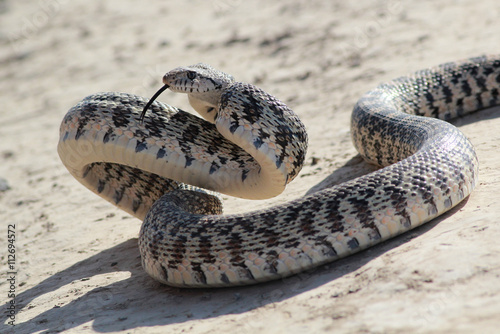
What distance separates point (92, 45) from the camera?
16.6 metres

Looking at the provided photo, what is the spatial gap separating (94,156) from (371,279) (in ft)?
10.8

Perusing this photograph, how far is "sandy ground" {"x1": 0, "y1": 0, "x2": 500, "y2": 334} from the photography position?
4.47 meters

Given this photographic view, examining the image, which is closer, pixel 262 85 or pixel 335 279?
pixel 335 279

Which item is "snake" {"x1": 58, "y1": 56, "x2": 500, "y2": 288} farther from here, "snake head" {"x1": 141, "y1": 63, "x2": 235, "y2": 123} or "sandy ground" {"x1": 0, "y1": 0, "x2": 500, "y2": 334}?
"sandy ground" {"x1": 0, "y1": 0, "x2": 500, "y2": 334}

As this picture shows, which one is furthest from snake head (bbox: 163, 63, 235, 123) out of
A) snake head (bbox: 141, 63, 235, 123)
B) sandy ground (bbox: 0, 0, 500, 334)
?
sandy ground (bbox: 0, 0, 500, 334)

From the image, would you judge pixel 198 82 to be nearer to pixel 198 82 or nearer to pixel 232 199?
pixel 198 82

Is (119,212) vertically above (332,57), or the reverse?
(332,57)

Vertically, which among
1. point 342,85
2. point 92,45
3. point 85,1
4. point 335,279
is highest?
point 85,1

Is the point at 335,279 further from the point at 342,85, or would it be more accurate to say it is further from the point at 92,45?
the point at 92,45

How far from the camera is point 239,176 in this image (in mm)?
6359

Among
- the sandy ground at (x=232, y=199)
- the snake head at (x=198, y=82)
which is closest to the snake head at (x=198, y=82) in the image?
the snake head at (x=198, y=82)

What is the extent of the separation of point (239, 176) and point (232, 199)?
1890 mm

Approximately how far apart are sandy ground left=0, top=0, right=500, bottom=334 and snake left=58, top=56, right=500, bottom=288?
0.24 metres

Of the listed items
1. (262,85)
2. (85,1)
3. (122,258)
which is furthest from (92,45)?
(122,258)
